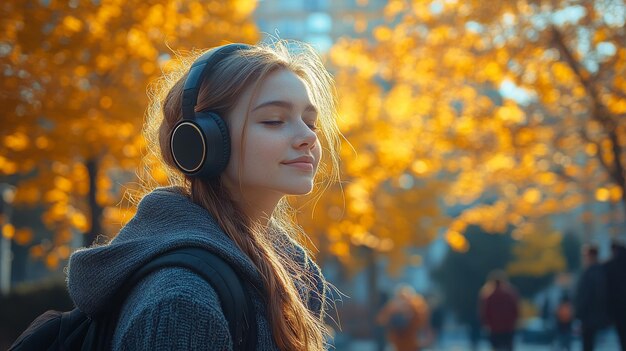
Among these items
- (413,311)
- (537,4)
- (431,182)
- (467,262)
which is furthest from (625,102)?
(467,262)

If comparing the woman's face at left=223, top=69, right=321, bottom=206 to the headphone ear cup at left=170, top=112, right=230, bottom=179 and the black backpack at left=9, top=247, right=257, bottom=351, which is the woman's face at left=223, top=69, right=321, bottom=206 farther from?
the black backpack at left=9, top=247, right=257, bottom=351

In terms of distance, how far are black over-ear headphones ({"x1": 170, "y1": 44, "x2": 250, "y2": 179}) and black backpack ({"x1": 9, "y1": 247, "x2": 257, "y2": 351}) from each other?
0.34 meters

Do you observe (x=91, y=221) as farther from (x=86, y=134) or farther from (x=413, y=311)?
(x=413, y=311)

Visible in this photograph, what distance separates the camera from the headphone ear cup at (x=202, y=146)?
2.05m

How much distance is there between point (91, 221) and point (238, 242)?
10441mm

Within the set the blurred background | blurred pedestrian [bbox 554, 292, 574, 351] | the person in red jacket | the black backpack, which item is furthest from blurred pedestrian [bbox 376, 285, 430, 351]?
the black backpack

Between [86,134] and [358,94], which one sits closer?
[86,134]

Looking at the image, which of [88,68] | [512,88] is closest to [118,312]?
[88,68]

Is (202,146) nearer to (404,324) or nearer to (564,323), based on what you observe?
(404,324)

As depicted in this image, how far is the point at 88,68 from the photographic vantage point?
1091 cm

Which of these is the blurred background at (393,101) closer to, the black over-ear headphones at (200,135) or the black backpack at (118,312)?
the black over-ear headphones at (200,135)

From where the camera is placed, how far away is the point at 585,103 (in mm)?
12195

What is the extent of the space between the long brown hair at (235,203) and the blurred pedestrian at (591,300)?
30.5ft

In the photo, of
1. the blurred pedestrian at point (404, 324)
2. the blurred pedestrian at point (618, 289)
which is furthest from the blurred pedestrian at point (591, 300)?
the blurred pedestrian at point (404, 324)
